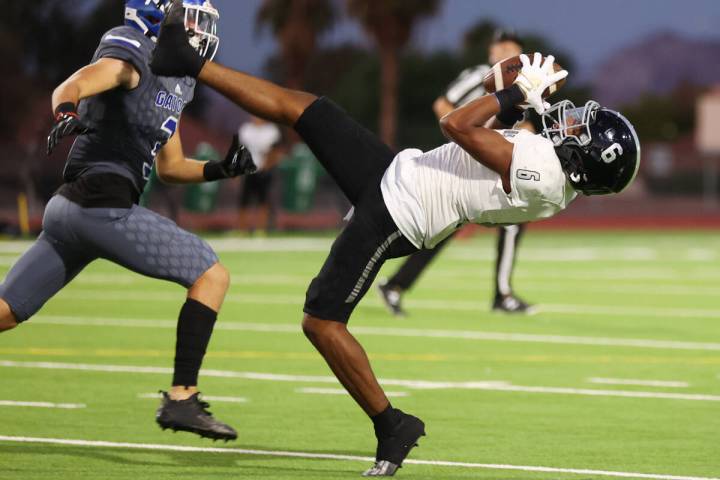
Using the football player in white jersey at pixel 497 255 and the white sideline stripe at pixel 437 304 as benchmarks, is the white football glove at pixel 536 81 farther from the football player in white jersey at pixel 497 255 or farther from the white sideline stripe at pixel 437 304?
the white sideline stripe at pixel 437 304

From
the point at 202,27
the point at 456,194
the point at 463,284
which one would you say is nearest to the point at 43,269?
the point at 202,27

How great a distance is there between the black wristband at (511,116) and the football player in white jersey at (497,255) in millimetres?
6368

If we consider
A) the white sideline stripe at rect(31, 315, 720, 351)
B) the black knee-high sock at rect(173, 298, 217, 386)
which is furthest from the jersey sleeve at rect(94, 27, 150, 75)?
the white sideline stripe at rect(31, 315, 720, 351)

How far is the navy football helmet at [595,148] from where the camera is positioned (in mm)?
7113

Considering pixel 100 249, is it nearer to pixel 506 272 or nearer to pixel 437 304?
pixel 506 272

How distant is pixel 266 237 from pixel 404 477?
21447 mm

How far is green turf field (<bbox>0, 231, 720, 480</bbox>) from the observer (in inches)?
303

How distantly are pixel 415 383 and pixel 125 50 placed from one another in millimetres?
3467

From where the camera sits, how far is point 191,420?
291 inches

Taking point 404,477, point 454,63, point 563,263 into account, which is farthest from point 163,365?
point 454,63

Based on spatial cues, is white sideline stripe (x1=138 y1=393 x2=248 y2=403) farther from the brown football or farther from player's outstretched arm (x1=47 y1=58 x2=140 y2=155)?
the brown football

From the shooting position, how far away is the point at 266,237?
28.6 meters

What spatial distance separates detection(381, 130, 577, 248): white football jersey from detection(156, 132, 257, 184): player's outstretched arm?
3.61 feet

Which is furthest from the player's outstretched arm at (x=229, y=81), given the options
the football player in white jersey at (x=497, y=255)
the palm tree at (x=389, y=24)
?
the palm tree at (x=389, y=24)
